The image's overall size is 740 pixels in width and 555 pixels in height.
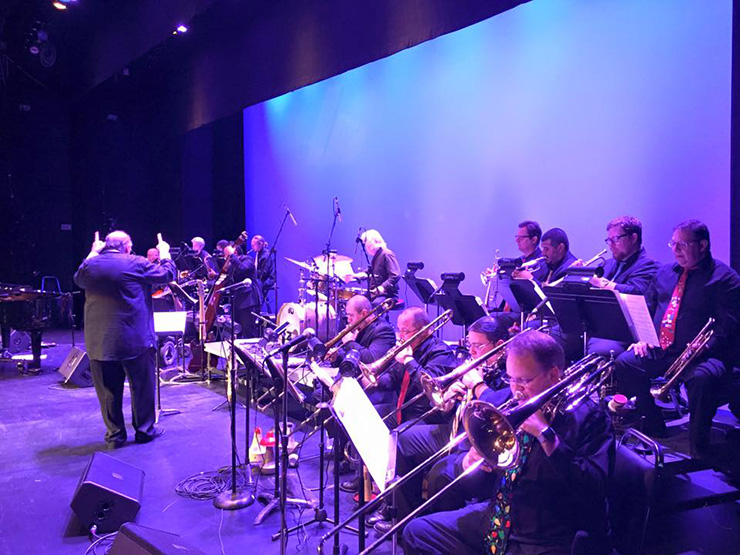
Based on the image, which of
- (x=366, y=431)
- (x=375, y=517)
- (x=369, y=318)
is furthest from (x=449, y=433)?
(x=369, y=318)

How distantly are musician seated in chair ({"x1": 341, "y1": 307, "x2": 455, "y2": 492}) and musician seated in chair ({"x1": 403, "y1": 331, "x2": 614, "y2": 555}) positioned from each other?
1374mm

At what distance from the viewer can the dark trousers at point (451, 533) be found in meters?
2.54

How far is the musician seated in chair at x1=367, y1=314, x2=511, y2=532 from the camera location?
318cm

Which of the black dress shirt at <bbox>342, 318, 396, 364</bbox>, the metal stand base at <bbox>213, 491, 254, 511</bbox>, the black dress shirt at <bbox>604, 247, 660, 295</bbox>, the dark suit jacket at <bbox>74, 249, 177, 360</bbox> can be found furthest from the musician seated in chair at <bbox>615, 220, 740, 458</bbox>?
the dark suit jacket at <bbox>74, 249, 177, 360</bbox>

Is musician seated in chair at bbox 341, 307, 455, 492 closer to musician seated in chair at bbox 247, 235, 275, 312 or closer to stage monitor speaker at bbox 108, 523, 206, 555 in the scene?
stage monitor speaker at bbox 108, 523, 206, 555

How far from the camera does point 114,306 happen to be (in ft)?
17.0

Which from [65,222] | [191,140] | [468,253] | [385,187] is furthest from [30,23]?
[468,253]

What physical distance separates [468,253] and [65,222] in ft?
34.8

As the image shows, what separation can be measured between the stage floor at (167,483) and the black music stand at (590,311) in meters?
1.06

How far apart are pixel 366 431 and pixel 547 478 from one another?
2.85 ft

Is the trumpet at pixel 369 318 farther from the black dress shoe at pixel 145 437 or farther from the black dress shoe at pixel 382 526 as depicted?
the black dress shoe at pixel 145 437

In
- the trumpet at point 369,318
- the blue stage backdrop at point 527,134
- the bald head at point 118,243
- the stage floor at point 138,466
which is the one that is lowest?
the stage floor at point 138,466

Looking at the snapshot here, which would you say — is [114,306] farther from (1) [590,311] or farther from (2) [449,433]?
(1) [590,311]

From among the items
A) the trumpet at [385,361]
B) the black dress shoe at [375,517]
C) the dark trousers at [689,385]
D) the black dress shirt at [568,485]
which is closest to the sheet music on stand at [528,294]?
the dark trousers at [689,385]
